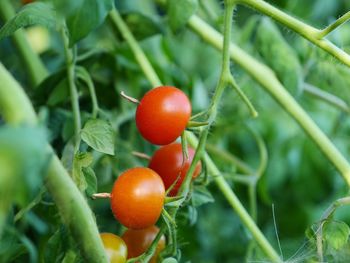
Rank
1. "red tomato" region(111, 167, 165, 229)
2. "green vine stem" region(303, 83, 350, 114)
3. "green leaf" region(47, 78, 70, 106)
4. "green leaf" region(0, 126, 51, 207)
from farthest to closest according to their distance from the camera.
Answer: "green vine stem" region(303, 83, 350, 114), "green leaf" region(47, 78, 70, 106), "red tomato" region(111, 167, 165, 229), "green leaf" region(0, 126, 51, 207)

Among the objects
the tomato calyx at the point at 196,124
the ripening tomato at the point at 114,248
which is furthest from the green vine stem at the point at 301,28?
the ripening tomato at the point at 114,248

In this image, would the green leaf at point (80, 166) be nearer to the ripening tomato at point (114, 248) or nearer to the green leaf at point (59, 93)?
the ripening tomato at point (114, 248)

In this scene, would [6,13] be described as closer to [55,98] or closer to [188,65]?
[55,98]

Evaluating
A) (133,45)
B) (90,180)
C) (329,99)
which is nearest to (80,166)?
(90,180)

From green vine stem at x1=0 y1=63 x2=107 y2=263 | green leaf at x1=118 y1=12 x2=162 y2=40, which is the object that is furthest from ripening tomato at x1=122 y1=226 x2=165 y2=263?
green leaf at x1=118 y1=12 x2=162 y2=40

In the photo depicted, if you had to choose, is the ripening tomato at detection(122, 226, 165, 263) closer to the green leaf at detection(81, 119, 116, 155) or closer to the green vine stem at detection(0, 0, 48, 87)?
the green leaf at detection(81, 119, 116, 155)

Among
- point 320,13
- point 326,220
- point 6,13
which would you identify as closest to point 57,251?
point 326,220
